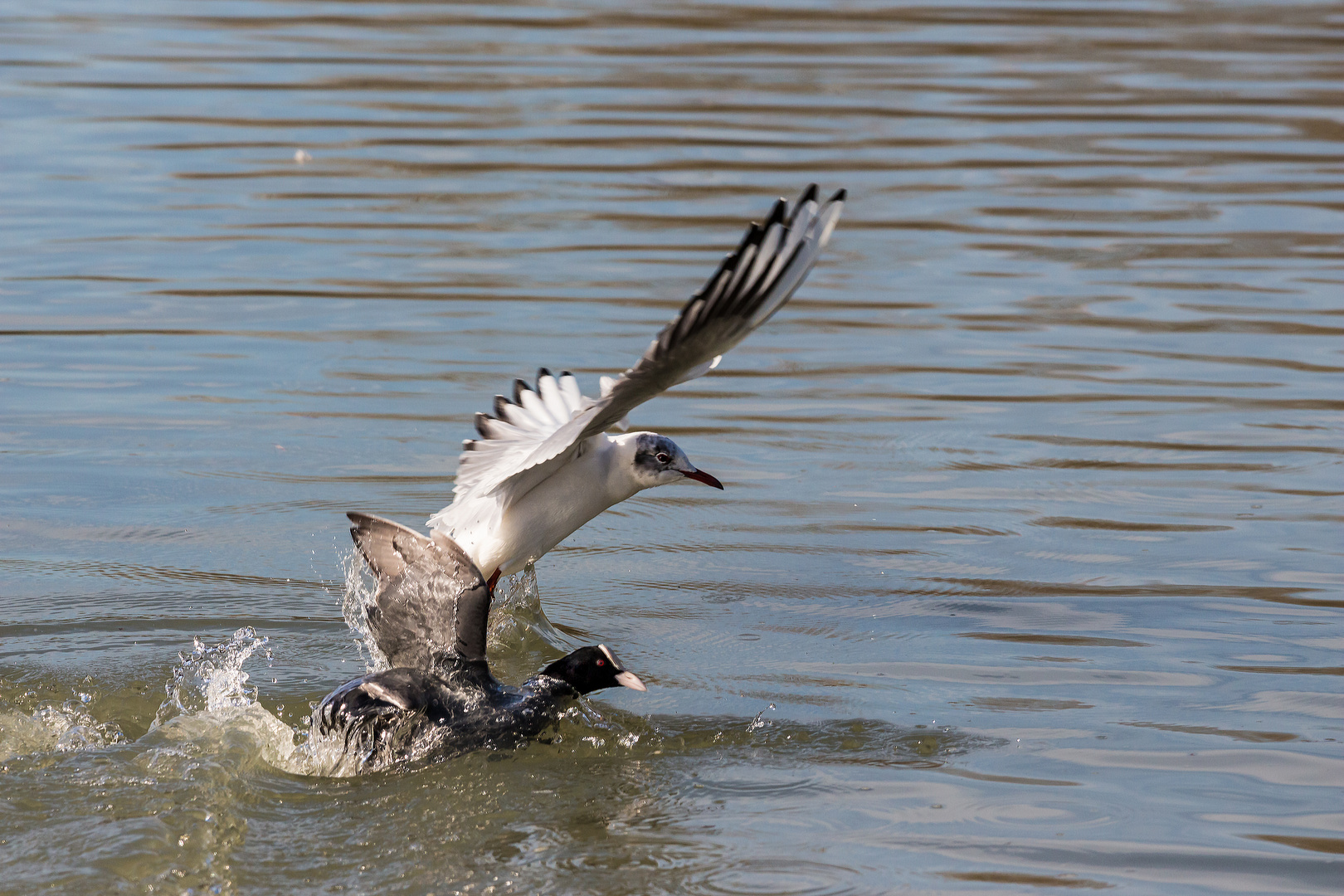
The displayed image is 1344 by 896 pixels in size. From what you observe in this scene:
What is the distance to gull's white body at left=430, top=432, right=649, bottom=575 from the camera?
7.43 meters

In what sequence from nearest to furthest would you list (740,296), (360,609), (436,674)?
(740,296), (436,674), (360,609)

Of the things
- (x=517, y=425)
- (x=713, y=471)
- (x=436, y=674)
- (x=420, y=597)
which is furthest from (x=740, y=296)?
(x=713, y=471)

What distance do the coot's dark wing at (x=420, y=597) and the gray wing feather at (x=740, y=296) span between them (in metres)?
0.78

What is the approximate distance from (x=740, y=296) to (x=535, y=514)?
1.95 metres

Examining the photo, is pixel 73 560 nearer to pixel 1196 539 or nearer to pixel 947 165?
pixel 1196 539

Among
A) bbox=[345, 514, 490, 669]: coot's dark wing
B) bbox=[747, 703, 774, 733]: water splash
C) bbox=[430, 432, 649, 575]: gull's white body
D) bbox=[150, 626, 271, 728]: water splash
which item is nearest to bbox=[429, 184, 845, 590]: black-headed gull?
bbox=[430, 432, 649, 575]: gull's white body

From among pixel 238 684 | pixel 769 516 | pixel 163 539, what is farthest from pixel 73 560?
pixel 769 516

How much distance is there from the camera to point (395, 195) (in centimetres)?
1487

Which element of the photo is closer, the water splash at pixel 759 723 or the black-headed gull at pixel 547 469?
the water splash at pixel 759 723

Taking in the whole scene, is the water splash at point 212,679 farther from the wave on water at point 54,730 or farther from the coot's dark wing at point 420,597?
the coot's dark wing at point 420,597

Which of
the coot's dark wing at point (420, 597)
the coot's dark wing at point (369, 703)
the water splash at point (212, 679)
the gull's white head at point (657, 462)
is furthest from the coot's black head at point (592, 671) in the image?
the gull's white head at point (657, 462)

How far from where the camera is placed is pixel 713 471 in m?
9.41

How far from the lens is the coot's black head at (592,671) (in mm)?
6430

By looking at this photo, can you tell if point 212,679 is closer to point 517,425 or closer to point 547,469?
point 547,469
